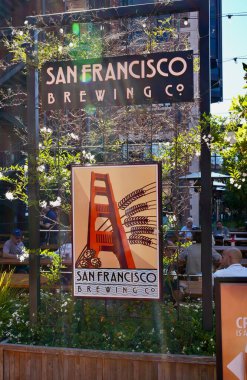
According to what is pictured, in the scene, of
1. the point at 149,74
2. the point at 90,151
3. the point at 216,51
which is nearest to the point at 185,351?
the point at 90,151

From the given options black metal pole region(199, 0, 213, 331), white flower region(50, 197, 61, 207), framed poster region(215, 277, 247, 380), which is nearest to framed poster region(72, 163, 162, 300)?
white flower region(50, 197, 61, 207)

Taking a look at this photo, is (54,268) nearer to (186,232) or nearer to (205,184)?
(186,232)

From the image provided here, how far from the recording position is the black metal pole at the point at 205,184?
4.31 m

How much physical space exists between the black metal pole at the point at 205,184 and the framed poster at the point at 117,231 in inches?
15.5

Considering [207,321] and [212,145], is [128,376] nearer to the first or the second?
[207,321]

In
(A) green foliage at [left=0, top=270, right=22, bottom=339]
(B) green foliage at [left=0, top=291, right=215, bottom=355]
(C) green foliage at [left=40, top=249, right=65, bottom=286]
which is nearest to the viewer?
(B) green foliage at [left=0, top=291, right=215, bottom=355]

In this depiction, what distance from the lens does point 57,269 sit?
481 centimetres

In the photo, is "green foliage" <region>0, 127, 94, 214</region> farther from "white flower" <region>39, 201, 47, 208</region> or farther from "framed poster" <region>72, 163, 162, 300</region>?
"framed poster" <region>72, 163, 162, 300</region>

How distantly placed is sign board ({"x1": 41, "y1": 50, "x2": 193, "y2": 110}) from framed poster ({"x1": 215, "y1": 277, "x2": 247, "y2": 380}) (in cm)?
200

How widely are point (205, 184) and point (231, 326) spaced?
1.64m

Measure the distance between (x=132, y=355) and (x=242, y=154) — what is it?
5.84ft

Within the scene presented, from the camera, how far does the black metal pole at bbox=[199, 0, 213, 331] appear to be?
431 centimetres

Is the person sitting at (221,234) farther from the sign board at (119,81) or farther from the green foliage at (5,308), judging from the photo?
the sign board at (119,81)

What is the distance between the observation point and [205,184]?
4398 mm
